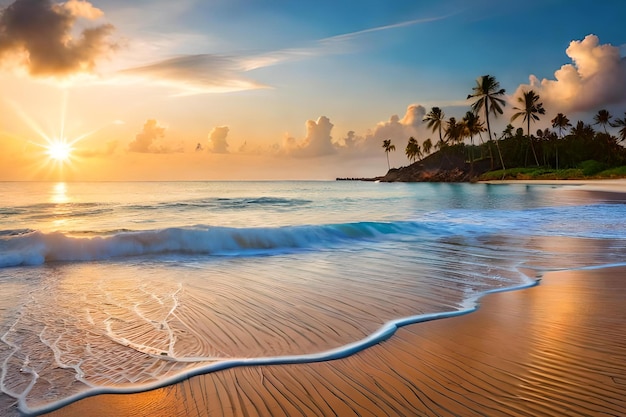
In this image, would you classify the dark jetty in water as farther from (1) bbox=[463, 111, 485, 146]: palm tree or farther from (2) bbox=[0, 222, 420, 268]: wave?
(2) bbox=[0, 222, 420, 268]: wave

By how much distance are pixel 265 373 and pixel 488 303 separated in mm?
3120

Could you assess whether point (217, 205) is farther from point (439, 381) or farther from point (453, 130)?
point (453, 130)

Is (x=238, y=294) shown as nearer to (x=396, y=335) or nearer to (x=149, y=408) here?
(x=396, y=335)

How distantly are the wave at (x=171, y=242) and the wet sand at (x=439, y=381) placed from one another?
7.29 meters

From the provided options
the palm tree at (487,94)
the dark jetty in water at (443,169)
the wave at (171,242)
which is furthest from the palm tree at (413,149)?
the wave at (171,242)

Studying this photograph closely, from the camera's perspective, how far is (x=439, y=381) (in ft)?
8.98

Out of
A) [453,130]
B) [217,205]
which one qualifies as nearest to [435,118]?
[453,130]

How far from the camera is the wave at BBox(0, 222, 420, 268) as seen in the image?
912 cm

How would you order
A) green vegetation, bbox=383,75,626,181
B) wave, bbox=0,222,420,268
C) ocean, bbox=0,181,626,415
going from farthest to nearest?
1. green vegetation, bbox=383,75,626,181
2. wave, bbox=0,222,420,268
3. ocean, bbox=0,181,626,415

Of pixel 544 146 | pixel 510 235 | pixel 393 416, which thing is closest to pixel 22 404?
pixel 393 416

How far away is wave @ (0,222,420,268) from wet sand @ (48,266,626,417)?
729 centimetres

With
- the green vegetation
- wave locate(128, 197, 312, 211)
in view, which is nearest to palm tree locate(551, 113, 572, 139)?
the green vegetation

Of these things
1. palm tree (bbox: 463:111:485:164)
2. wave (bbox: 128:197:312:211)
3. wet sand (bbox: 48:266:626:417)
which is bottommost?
wet sand (bbox: 48:266:626:417)

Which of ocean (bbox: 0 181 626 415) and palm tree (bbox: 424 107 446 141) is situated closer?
ocean (bbox: 0 181 626 415)
